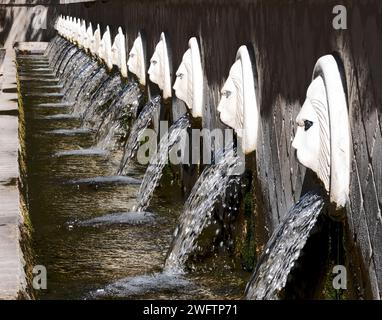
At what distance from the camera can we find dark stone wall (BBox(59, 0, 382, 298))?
3.31 metres

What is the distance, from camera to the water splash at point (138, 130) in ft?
27.6

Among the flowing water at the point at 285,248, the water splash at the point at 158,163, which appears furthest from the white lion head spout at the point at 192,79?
the flowing water at the point at 285,248

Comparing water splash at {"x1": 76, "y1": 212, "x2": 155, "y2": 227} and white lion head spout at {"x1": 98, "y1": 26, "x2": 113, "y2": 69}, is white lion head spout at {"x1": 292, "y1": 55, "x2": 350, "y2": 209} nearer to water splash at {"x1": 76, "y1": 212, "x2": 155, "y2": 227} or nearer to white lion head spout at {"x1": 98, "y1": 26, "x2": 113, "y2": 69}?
water splash at {"x1": 76, "y1": 212, "x2": 155, "y2": 227}

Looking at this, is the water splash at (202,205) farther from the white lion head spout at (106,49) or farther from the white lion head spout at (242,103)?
the white lion head spout at (106,49)

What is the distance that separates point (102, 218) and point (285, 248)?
279 centimetres

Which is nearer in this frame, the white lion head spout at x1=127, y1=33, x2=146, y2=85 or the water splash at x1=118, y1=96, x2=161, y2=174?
the water splash at x1=118, y1=96, x2=161, y2=174

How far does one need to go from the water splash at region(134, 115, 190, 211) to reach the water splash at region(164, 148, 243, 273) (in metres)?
1.26

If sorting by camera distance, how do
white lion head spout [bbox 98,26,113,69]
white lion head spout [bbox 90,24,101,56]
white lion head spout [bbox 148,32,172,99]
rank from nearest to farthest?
white lion head spout [bbox 148,32,172,99], white lion head spout [bbox 98,26,113,69], white lion head spout [bbox 90,24,101,56]

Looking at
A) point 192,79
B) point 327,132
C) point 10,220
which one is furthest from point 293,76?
point 192,79

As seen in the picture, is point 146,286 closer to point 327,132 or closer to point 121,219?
point 121,219

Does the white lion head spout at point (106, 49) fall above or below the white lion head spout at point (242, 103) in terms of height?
above

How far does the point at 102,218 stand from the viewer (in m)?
6.51

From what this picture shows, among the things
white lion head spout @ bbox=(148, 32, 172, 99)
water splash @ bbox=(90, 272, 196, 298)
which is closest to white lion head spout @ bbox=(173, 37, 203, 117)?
white lion head spout @ bbox=(148, 32, 172, 99)

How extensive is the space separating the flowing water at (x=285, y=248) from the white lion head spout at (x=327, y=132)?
21 cm
